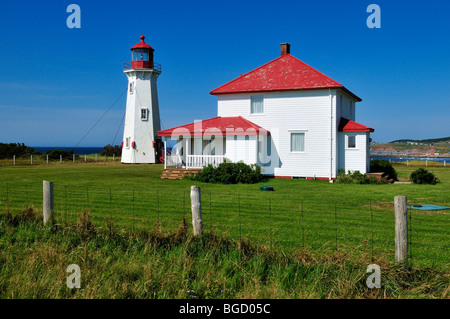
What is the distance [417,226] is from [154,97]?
37774 millimetres

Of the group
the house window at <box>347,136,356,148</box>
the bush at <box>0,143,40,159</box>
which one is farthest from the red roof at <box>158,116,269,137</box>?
the bush at <box>0,143,40,159</box>

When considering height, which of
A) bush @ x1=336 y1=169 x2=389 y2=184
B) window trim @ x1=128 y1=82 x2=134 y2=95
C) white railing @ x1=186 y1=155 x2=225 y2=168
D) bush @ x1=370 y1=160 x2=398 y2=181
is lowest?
bush @ x1=336 y1=169 x2=389 y2=184

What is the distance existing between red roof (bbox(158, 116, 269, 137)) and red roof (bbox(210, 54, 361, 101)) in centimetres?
193

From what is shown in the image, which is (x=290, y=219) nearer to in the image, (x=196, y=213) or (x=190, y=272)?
(x=196, y=213)

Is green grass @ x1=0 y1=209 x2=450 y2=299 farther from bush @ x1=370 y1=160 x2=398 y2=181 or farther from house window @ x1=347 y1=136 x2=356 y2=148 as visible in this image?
bush @ x1=370 y1=160 x2=398 y2=181

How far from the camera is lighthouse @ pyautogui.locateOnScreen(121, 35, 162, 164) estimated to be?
43.3m

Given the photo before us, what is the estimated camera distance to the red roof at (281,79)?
83.1 ft

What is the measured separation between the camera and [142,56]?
43594mm

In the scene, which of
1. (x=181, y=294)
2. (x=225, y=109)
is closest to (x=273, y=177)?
(x=225, y=109)

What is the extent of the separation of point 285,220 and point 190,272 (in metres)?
5.38

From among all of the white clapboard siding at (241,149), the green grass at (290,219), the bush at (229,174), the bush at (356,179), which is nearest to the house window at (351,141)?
the bush at (356,179)

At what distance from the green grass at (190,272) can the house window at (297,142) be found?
19.5m

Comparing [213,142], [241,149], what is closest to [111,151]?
[213,142]

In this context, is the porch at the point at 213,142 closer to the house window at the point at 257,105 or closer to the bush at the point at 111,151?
the house window at the point at 257,105
